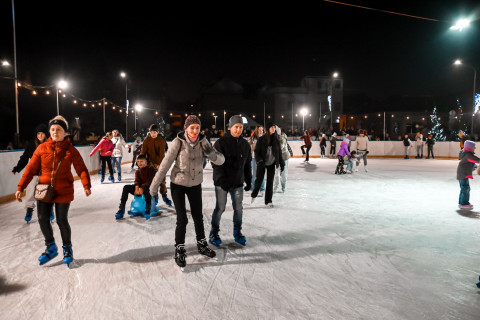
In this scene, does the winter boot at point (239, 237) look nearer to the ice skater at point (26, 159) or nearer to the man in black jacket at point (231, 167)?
the man in black jacket at point (231, 167)

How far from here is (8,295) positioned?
2.77 meters

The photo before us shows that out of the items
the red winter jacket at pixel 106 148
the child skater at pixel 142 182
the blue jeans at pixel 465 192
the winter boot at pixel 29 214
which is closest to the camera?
the winter boot at pixel 29 214

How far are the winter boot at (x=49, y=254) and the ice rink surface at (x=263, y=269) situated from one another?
0.24 feet

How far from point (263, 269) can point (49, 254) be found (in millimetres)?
2157

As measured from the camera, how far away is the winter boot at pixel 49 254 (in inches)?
135

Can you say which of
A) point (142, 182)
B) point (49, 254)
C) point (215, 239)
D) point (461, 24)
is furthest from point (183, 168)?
point (461, 24)

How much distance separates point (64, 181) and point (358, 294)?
Result: 2.91 m

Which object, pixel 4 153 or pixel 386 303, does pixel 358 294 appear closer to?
pixel 386 303

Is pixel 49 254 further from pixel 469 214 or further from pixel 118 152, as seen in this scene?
pixel 118 152

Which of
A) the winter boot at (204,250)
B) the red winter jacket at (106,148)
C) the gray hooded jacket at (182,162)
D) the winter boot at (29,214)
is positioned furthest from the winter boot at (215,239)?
the red winter jacket at (106,148)

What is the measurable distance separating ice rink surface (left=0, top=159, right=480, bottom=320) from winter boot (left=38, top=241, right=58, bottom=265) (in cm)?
7

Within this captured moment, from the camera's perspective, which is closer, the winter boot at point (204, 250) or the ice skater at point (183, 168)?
the ice skater at point (183, 168)

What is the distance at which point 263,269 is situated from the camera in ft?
10.8

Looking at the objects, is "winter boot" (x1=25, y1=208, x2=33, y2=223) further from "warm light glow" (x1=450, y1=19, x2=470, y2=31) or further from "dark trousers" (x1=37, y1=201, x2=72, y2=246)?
"warm light glow" (x1=450, y1=19, x2=470, y2=31)
